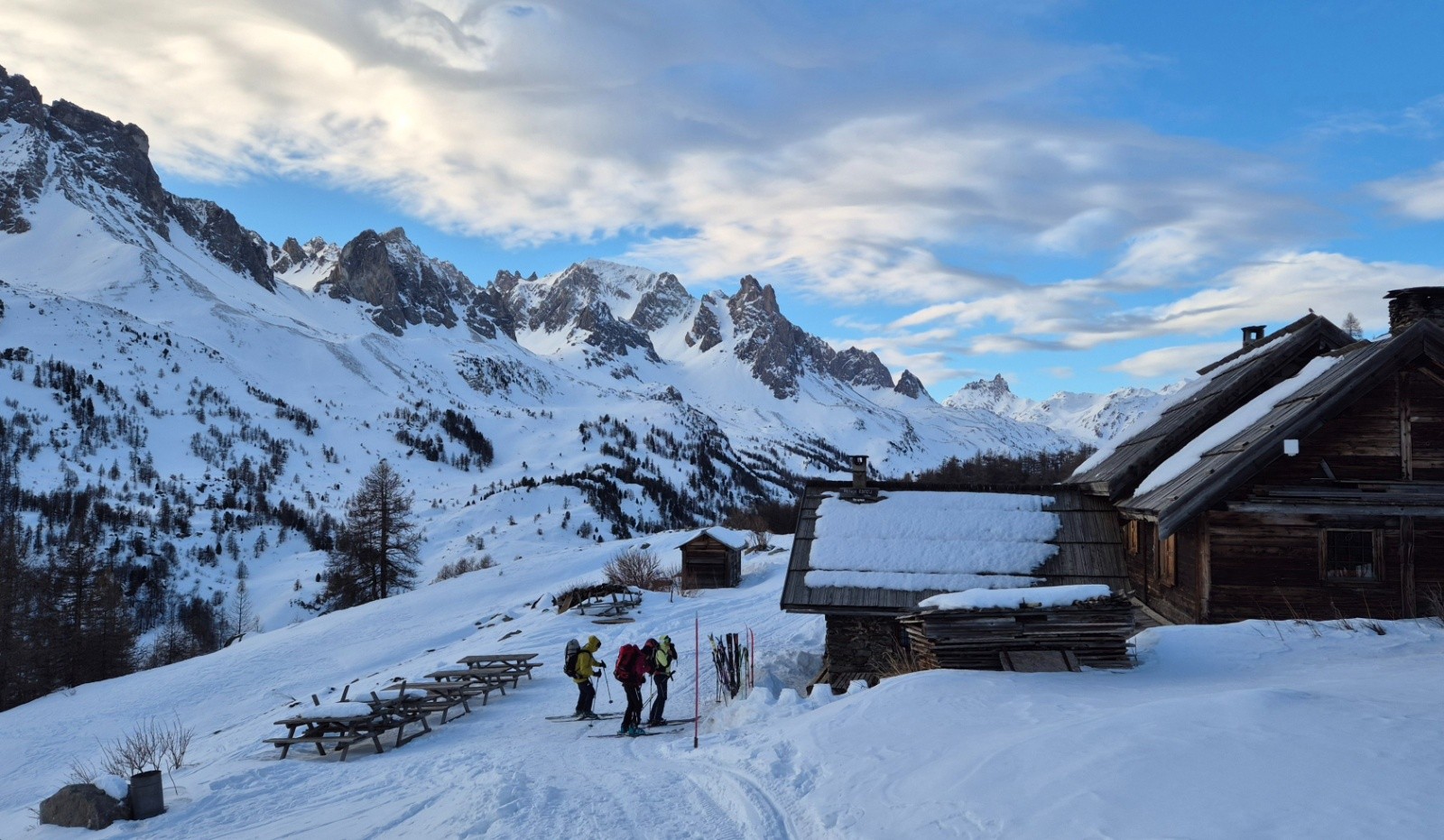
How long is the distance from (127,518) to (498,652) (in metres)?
82.7

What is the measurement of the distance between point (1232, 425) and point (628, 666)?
12.8m

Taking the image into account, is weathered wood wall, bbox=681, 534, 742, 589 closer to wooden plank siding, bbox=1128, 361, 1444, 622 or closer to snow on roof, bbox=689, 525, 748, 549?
snow on roof, bbox=689, 525, 748, 549

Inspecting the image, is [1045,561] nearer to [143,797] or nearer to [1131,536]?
[1131,536]

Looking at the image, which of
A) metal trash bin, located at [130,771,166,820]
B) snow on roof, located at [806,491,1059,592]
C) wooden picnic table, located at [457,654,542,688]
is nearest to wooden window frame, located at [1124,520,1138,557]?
snow on roof, located at [806,491,1059,592]

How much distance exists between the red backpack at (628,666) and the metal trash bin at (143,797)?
6137mm

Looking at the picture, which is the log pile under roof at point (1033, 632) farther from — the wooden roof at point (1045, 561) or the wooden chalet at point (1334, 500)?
the wooden chalet at point (1334, 500)

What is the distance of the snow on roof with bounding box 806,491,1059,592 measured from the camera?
1555 cm

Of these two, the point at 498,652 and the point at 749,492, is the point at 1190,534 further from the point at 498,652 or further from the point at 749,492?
the point at 749,492

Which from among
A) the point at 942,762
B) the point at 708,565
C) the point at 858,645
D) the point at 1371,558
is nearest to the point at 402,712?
the point at 858,645

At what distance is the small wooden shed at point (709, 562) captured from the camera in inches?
1516

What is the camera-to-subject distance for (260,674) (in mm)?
27219

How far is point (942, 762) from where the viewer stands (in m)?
7.75

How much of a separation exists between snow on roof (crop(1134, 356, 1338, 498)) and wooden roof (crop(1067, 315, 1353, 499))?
0.78m

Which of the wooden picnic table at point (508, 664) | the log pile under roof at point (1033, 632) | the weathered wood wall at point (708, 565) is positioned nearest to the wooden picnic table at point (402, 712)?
the wooden picnic table at point (508, 664)
